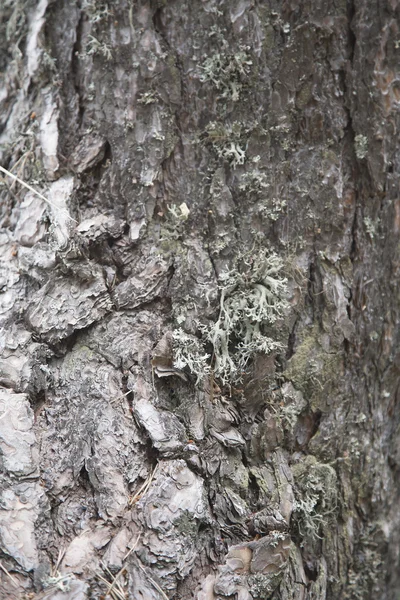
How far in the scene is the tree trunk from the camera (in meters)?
1.56

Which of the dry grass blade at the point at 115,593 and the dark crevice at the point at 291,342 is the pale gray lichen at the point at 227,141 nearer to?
the dark crevice at the point at 291,342

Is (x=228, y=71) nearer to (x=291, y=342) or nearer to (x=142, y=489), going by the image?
(x=291, y=342)

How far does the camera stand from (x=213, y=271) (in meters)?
1.75

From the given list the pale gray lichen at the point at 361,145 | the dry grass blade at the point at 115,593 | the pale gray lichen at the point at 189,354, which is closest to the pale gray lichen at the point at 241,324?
the pale gray lichen at the point at 189,354

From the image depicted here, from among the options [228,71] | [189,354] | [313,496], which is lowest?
[313,496]

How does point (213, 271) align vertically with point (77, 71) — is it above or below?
below

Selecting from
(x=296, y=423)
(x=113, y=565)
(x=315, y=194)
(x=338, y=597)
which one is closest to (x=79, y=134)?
(x=315, y=194)

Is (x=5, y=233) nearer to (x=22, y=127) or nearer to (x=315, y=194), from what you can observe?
(x=22, y=127)

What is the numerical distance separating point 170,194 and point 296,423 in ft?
3.06

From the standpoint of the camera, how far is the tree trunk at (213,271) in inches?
61.5

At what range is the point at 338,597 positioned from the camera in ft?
6.13

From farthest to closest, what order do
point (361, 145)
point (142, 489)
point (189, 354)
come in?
1. point (361, 145)
2. point (189, 354)
3. point (142, 489)

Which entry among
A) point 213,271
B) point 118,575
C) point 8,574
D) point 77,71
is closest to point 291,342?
point 213,271

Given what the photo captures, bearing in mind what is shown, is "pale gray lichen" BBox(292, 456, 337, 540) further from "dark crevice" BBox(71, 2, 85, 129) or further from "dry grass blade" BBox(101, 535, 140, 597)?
"dark crevice" BBox(71, 2, 85, 129)
